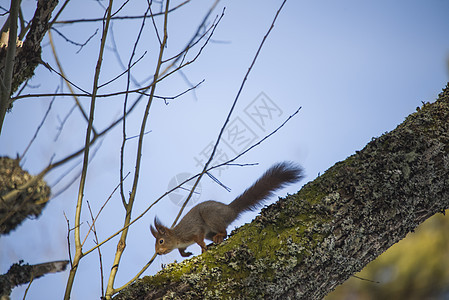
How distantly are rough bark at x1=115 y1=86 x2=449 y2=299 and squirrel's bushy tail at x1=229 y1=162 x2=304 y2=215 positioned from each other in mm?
723

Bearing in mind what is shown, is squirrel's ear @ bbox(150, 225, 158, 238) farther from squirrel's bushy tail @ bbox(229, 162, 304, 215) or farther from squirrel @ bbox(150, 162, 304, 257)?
squirrel's bushy tail @ bbox(229, 162, 304, 215)

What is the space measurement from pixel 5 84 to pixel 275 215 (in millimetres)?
1253

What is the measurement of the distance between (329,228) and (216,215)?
4.04ft

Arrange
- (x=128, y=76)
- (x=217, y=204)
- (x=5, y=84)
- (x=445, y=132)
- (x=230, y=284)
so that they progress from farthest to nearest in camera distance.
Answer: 1. (x=217, y=204)
2. (x=128, y=76)
3. (x=445, y=132)
4. (x=5, y=84)
5. (x=230, y=284)

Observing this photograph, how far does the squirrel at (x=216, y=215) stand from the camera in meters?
2.57

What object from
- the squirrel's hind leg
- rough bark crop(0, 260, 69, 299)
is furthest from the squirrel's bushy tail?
rough bark crop(0, 260, 69, 299)

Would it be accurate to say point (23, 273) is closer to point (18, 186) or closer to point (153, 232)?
point (153, 232)

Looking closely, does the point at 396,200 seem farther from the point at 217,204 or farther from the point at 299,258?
the point at 217,204

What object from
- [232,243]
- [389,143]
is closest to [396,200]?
[389,143]

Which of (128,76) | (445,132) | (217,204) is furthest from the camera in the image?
(217,204)

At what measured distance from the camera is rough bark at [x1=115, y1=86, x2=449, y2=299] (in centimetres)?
148

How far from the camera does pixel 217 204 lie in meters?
2.79

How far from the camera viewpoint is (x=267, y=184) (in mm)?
2621

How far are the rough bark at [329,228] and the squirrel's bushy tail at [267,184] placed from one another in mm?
723
